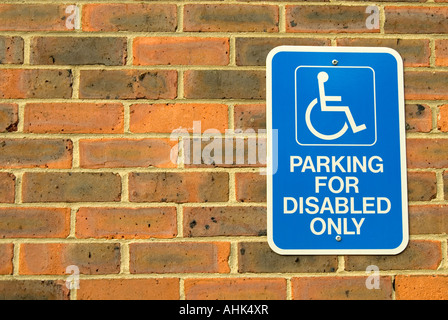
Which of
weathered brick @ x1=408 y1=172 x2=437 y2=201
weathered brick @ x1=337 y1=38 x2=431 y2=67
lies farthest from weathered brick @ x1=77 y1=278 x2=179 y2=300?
weathered brick @ x1=337 y1=38 x2=431 y2=67

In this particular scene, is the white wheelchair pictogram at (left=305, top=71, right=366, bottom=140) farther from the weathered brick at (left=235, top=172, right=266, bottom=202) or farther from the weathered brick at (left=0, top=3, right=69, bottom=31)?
the weathered brick at (left=0, top=3, right=69, bottom=31)

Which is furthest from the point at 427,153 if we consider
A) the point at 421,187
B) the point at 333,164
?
the point at 333,164

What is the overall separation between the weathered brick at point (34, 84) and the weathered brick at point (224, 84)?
0.29 meters

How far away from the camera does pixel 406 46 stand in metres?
1.24

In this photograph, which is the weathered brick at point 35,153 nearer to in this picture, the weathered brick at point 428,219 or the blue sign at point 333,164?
the blue sign at point 333,164

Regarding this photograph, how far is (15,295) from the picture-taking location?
3.80ft

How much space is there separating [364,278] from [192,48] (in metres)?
0.68

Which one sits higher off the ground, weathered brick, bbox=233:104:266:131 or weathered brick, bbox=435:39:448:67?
weathered brick, bbox=435:39:448:67

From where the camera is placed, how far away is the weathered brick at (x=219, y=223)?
1.18 metres

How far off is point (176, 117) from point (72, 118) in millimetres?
246

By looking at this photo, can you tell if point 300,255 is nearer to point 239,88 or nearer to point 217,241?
point 217,241

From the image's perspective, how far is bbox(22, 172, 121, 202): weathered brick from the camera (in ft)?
3.86

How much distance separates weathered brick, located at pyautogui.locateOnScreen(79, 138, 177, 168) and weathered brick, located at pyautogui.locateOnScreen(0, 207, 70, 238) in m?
0.13
